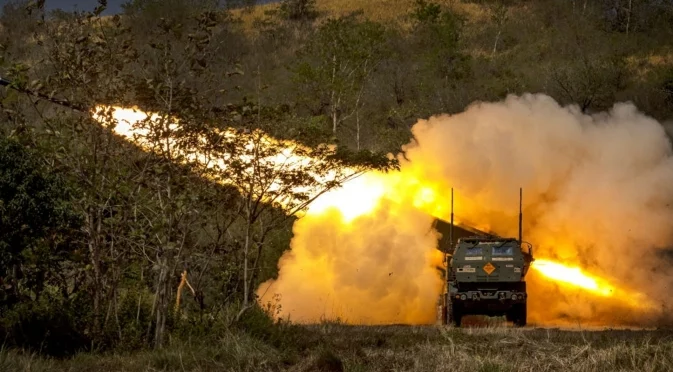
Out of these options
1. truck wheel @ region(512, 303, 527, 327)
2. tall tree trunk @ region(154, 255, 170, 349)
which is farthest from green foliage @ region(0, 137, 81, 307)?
truck wheel @ region(512, 303, 527, 327)

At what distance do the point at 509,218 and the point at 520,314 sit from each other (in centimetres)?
610

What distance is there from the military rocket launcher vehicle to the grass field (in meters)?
7.59

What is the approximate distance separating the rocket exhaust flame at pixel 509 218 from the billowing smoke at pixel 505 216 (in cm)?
4

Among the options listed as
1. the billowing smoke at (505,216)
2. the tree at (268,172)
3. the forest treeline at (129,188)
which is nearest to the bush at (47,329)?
the forest treeline at (129,188)

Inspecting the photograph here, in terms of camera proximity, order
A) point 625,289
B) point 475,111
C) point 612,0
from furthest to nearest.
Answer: point 612,0
point 475,111
point 625,289

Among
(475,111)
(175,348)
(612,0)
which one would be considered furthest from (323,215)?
(612,0)

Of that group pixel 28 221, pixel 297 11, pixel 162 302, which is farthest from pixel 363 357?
pixel 297 11

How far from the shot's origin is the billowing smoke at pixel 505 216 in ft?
104

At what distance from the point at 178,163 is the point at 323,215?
14.2 m

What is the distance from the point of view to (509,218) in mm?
33750

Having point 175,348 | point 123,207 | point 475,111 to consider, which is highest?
point 475,111

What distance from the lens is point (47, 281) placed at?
2019 cm

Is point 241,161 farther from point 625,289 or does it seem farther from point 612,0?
point 612,0

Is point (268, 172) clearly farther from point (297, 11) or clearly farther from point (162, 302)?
point (297, 11)
